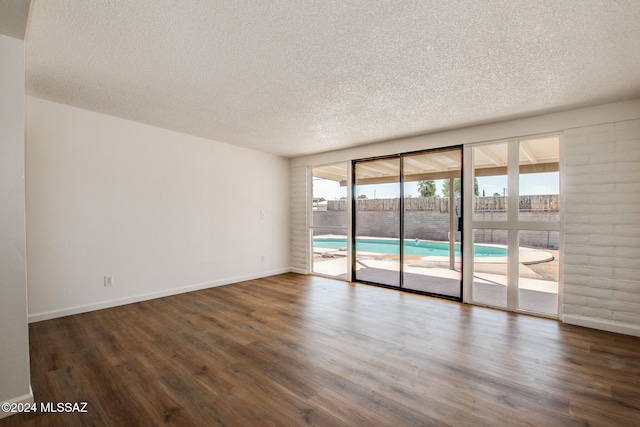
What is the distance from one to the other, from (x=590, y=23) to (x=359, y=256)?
426cm

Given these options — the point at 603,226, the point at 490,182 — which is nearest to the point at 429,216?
the point at 490,182

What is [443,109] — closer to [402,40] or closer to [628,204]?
[402,40]

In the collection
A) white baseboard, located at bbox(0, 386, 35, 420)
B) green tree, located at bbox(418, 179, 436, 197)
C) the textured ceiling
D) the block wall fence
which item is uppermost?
the textured ceiling

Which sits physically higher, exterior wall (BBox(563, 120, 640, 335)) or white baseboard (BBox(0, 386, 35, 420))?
exterior wall (BBox(563, 120, 640, 335))

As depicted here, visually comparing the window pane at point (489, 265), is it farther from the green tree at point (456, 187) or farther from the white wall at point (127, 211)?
the white wall at point (127, 211)

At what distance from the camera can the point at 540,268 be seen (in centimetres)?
379

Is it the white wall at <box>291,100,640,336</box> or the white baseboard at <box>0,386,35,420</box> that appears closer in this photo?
the white baseboard at <box>0,386,35,420</box>

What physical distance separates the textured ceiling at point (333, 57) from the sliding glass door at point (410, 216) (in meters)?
1.18

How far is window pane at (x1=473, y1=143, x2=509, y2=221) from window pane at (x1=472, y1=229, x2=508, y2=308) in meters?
0.25

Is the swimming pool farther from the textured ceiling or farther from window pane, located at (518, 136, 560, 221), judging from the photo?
the textured ceiling

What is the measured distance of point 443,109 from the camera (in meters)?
3.33

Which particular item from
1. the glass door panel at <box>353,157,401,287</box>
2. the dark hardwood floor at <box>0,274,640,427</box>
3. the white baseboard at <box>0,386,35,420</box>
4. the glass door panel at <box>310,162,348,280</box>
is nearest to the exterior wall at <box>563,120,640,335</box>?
the dark hardwood floor at <box>0,274,640,427</box>

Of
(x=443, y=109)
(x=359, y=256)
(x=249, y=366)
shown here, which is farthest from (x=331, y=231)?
(x=249, y=366)

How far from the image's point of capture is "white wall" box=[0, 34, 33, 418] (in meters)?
1.72
